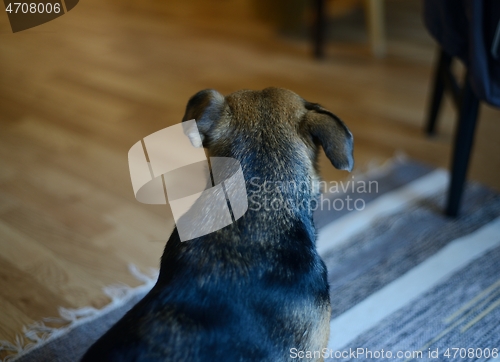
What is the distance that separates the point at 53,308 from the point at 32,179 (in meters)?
0.55

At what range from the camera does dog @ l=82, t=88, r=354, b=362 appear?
2.67ft

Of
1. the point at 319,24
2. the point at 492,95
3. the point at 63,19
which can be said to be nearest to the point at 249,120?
the point at 63,19

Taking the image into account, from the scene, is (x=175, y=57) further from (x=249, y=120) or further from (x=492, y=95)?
(x=249, y=120)

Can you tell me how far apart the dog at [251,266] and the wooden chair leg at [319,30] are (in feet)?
7.47

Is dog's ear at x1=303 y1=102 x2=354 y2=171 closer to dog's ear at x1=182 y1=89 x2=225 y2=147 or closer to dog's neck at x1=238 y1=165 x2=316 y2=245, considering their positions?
dog's neck at x1=238 y1=165 x2=316 y2=245

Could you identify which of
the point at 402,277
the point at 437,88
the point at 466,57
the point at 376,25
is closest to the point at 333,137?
the point at 402,277

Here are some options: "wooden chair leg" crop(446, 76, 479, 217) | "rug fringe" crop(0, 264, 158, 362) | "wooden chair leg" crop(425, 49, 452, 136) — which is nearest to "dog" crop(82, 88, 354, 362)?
"rug fringe" crop(0, 264, 158, 362)

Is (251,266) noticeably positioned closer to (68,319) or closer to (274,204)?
(274,204)

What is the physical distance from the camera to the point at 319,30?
3.21 meters

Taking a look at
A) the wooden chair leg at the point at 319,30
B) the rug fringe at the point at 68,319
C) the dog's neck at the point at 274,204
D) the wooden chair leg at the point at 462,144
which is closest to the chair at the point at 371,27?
the wooden chair leg at the point at 319,30

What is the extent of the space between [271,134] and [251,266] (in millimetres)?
253

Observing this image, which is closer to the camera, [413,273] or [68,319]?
[68,319]

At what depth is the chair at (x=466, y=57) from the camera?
4.71 ft

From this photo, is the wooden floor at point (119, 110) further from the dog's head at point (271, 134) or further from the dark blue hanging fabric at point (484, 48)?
the dark blue hanging fabric at point (484, 48)
